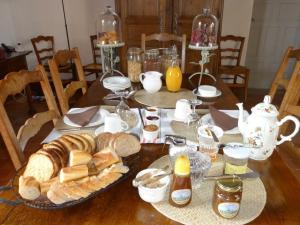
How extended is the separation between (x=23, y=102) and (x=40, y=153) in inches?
113

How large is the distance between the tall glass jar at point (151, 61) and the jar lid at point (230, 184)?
1.16m

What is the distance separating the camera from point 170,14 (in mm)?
2891

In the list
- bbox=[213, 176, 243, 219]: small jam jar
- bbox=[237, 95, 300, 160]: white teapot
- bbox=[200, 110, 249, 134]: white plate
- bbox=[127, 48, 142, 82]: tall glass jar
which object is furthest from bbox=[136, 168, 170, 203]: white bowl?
bbox=[127, 48, 142, 82]: tall glass jar

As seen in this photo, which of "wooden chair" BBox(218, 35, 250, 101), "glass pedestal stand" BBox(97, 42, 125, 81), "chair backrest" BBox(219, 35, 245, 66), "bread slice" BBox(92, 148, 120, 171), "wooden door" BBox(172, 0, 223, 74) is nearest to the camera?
"bread slice" BBox(92, 148, 120, 171)

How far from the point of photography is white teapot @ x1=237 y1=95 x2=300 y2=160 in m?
0.83

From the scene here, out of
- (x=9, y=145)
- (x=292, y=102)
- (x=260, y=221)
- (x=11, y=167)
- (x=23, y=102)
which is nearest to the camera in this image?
(x=260, y=221)

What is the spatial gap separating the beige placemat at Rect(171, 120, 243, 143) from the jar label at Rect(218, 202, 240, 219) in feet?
1.26

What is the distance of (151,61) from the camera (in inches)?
66.0

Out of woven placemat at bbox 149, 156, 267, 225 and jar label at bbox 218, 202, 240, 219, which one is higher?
jar label at bbox 218, 202, 240, 219

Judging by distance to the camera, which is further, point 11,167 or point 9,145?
point 11,167

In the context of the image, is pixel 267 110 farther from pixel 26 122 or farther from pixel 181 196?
pixel 26 122

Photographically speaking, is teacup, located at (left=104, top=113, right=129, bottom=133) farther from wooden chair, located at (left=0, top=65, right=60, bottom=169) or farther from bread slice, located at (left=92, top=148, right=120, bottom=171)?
wooden chair, located at (left=0, top=65, right=60, bottom=169)

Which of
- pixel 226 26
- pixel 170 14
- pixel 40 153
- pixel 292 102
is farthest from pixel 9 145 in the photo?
pixel 226 26

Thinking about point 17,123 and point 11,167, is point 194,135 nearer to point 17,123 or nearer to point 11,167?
point 11,167
